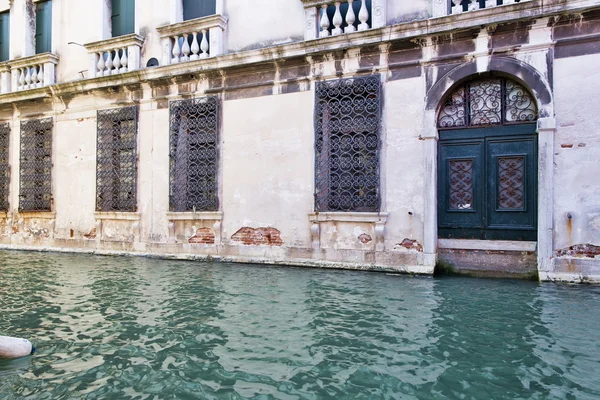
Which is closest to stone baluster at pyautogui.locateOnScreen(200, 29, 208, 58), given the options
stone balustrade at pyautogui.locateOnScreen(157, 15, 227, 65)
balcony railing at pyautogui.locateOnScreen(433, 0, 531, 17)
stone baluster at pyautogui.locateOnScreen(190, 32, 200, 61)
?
stone balustrade at pyautogui.locateOnScreen(157, 15, 227, 65)

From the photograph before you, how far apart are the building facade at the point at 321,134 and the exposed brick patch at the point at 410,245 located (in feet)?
0.07

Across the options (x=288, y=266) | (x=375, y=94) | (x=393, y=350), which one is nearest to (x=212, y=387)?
(x=393, y=350)

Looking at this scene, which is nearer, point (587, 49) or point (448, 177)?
point (587, 49)

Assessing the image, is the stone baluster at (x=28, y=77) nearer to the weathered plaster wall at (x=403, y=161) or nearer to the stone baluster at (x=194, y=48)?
the stone baluster at (x=194, y=48)

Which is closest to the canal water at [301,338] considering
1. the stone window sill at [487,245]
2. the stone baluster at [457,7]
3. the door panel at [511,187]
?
the stone window sill at [487,245]

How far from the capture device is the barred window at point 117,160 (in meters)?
9.54

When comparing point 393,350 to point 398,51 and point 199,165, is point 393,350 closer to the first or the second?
point 398,51

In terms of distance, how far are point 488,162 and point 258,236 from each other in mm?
3863

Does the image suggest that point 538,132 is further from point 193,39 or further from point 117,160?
point 117,160

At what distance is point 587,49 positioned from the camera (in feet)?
20.0

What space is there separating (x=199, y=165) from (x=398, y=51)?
13.3 ft

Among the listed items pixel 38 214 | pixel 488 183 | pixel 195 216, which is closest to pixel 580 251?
pixel 488 183

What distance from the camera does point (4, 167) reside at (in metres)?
11.2

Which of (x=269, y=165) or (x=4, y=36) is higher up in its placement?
(x=4, y=36)
